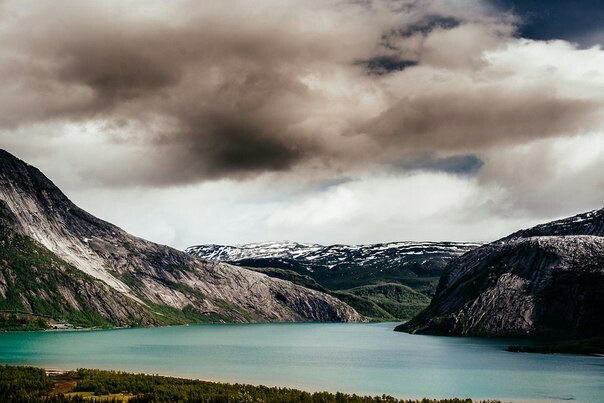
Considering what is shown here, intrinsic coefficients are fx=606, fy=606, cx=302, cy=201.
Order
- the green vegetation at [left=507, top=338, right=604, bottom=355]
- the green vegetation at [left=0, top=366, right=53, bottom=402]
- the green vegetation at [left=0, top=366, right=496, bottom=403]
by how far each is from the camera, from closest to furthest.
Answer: the green vegetation at [left=0, top=366, right=496, bottom=403]
the green vegetation at [left=0, top=366, right=53, bottom=402]
the green vegetation at [left=507, top=338, right=604, bottom=355]

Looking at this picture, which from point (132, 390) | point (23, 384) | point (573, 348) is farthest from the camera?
point (573, 348)

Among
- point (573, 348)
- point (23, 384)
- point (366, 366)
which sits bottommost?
point (366, 366)

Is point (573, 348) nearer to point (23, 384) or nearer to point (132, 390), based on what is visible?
point (132, 390)

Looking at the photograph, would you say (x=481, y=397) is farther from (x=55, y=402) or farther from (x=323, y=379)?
(x=55, y=402)

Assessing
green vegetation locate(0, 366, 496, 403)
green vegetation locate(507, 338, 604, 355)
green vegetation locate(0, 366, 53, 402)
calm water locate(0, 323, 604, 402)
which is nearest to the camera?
green vegetation locate(0, 366, 496, 403)

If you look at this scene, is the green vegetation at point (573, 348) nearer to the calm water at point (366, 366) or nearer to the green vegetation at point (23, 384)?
the calm water at point (366, 366)

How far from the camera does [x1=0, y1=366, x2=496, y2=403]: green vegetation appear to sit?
75125 mm

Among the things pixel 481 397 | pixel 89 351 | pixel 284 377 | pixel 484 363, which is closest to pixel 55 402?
pixel 284 377

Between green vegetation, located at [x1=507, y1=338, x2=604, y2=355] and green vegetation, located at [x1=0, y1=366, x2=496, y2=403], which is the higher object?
green vegetation, located at [x1=0, y1=366, x2=496, y2=403]

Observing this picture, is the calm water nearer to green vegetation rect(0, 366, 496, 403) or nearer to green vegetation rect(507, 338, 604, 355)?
green vegetation rect(507, 338, 604, 355)

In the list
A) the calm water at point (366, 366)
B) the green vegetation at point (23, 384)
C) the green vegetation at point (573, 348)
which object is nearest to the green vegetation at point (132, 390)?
the green vegetation at point (23, 384)

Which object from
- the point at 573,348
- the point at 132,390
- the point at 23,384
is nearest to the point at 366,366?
the point at 132,390

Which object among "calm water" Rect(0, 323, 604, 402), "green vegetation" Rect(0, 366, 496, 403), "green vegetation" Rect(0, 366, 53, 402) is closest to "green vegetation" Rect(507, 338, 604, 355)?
"calm water" Rect(0, 323, 604, 402)

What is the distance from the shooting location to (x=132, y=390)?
82.7 metres
